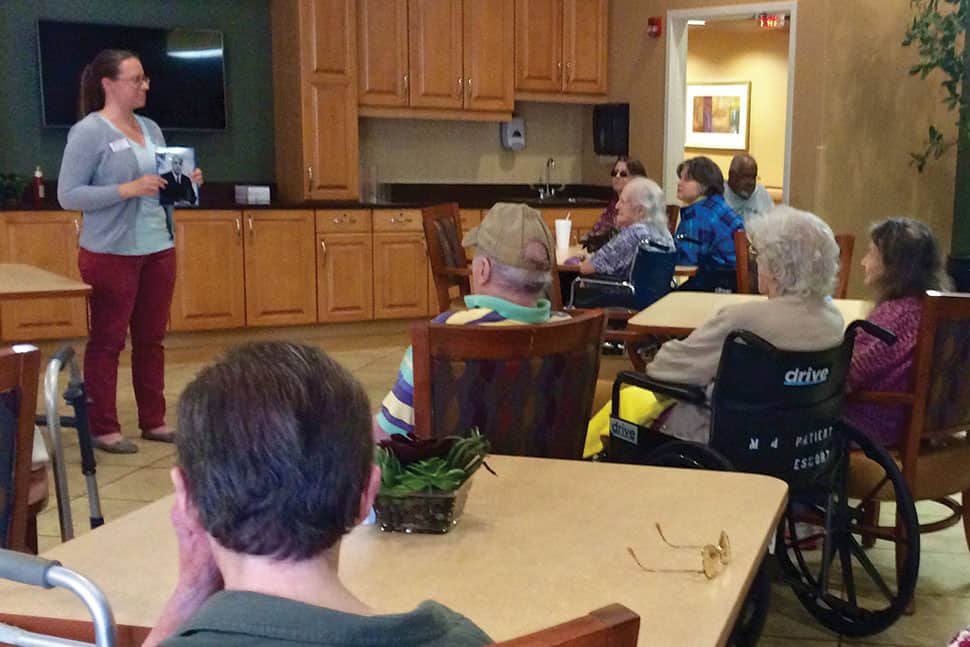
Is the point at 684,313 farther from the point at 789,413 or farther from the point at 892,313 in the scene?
the point at 789,413

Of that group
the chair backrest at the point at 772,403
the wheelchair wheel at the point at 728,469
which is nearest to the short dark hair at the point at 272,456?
the wheelchair wheel at the point at 728,469

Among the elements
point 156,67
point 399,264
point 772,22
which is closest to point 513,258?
point 399,264

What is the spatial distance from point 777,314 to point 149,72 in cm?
513

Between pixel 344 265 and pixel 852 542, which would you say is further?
pixel 344 265

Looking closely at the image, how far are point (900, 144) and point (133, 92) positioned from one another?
539 cm

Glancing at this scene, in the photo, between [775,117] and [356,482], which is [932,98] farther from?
[356,482]

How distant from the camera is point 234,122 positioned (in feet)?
23.6

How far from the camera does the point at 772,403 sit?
252 cm

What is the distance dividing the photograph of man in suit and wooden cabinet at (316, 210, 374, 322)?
9.13ft

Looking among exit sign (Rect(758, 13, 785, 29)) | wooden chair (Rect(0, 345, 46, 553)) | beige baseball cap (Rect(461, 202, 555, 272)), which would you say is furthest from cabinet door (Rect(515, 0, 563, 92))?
wooden chair (Rect(0, 345, 46, 553))

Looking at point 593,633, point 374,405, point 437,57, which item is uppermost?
point 437,57

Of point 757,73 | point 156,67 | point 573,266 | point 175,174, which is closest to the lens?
point 175,174

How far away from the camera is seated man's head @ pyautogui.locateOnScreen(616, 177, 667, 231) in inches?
193

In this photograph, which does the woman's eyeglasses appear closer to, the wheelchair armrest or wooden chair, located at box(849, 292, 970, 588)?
the wheelchair armrest
